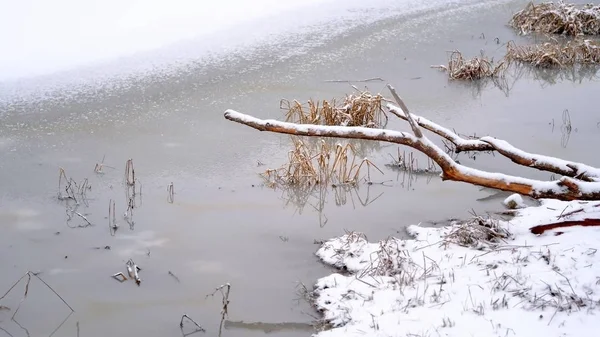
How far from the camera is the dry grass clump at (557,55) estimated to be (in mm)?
9922

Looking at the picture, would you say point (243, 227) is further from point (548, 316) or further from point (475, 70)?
point (475, 70)

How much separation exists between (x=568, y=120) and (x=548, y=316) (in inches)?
189

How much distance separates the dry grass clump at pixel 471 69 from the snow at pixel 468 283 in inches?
190

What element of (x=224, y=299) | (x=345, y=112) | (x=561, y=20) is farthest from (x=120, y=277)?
(x=561, y=20)

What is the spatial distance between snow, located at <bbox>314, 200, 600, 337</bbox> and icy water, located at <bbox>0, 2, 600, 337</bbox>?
298 millimetres

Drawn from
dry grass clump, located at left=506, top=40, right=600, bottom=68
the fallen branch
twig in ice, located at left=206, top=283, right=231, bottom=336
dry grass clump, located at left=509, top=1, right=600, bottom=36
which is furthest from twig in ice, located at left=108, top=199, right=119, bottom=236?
dry grass clump, located at left=509, top=1, right=600, bottom=36

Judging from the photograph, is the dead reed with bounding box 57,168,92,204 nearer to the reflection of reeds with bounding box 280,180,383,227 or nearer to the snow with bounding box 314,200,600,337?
the reflection of reeds with bounding box 280,180,383,227

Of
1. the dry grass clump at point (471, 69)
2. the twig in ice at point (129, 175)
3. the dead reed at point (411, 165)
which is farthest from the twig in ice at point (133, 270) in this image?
the dry grass clump at point (471, 69)

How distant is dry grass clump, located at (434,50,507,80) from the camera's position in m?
9.16

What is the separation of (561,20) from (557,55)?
230 cm

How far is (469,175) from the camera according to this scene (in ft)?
13.2

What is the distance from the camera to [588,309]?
10.8 feet

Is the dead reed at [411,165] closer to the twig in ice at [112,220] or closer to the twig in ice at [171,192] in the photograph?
the twig in ice at [171,192]

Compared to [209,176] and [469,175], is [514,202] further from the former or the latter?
[209,176]
